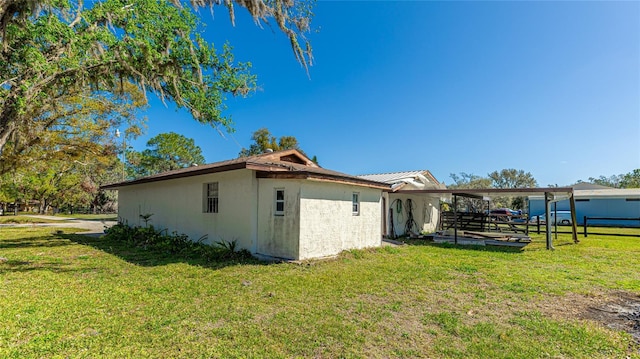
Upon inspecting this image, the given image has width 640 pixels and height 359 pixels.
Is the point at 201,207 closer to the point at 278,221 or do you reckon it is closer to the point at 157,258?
the point at 157,258

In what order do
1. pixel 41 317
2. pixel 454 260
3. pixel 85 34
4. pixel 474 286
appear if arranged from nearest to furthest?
pixel 41 317 < pixel 474 286 < pixel 85 34 < pixel 454 260

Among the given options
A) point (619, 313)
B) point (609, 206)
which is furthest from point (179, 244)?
point (609, 206)

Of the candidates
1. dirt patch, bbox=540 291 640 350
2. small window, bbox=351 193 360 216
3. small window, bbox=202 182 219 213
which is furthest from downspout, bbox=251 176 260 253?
dirt patch, bbox=540 291 640 350

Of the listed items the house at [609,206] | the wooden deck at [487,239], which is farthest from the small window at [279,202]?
the house at [609,206]

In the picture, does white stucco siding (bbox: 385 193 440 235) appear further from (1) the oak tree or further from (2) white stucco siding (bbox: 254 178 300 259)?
(1) the oak tree

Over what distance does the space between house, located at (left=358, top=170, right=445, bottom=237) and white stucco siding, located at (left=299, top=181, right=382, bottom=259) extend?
265 centimetres

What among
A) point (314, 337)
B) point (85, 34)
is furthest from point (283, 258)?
point (85, 34)

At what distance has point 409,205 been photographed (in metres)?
16.5

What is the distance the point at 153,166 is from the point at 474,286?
4341 cm

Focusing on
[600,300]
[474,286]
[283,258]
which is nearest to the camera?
[600,300]

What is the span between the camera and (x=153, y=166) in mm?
41000

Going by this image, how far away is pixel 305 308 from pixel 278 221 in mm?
3968

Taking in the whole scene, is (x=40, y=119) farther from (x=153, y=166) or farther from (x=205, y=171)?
(x=153, y=166)

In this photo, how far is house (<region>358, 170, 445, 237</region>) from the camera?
1475cm
